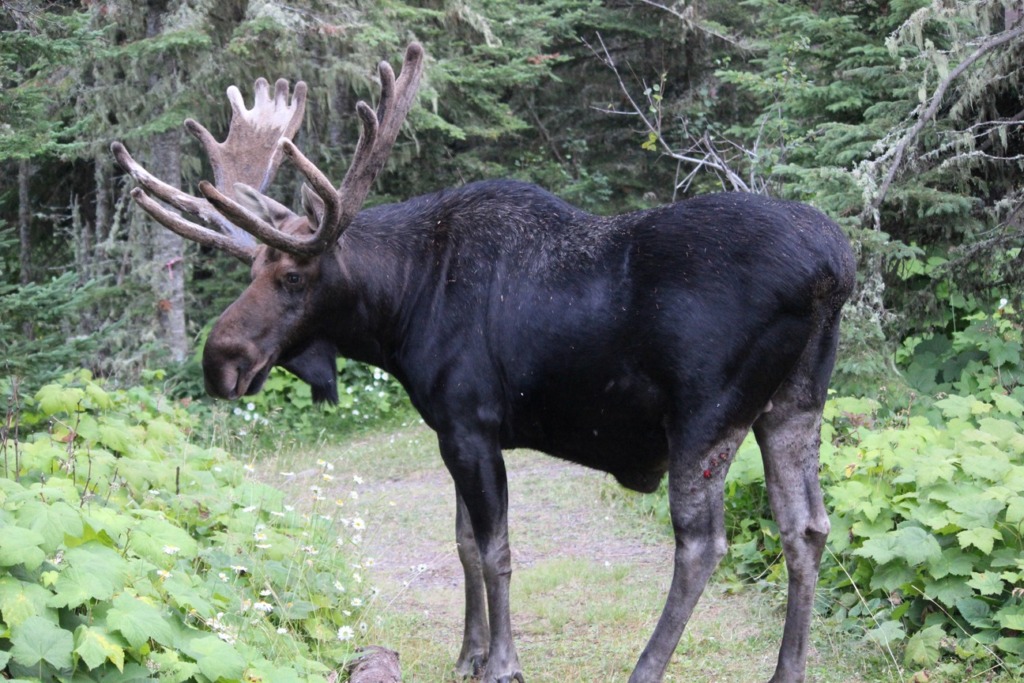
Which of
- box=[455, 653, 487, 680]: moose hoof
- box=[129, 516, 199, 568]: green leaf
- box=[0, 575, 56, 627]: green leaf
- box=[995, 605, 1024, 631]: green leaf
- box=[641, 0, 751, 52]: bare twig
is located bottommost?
box=[455, 653, 487, 680]: moose hoof

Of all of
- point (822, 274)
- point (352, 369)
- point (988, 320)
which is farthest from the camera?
point (352, 369)

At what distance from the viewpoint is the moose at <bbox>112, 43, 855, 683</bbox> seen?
4.33 m

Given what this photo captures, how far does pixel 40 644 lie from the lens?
3.43 meters

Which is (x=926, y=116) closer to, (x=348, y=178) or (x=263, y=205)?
(x=348, y=178)

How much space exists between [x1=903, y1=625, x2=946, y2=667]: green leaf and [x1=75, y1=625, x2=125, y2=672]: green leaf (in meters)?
3.31

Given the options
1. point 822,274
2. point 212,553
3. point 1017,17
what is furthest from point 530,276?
→ point 1017,17

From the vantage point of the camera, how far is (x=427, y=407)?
4965 millimetres

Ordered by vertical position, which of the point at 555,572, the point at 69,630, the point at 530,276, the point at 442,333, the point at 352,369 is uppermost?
the point at 530,276

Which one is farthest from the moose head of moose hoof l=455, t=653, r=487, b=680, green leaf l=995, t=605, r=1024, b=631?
green leaf l=995, t=605, r=1024, b=631

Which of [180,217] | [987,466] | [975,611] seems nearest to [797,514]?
[975,611]

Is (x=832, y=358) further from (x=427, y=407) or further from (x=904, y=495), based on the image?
(x=427, y=407)

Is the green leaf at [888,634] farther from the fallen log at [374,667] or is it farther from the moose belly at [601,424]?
the fallen log at [374,667]

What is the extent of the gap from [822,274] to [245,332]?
100 inches

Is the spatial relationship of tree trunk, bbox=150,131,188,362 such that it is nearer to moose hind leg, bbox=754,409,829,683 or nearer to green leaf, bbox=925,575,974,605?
moose hind leg, bbox=754,409,829,683
